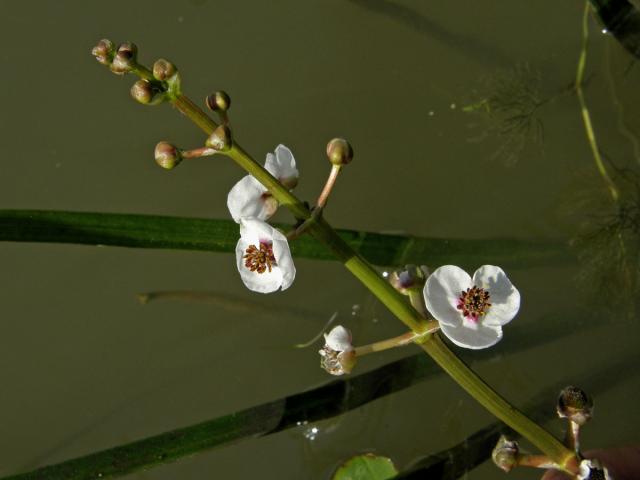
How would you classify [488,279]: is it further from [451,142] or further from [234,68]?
[234,68]

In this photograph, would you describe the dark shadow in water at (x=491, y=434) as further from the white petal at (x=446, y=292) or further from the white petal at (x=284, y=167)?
the white petal at (x=284, y=167)

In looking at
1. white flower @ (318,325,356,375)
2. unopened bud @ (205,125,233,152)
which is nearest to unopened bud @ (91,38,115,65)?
unopened bud @ (205,125,233,152)

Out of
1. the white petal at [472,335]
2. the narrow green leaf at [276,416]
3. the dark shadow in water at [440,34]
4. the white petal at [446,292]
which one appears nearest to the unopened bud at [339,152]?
the white petal at [446,292]

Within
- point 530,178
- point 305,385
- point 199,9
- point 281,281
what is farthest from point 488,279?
point 199,9

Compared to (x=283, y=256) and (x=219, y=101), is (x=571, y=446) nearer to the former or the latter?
(x=283, y=256)

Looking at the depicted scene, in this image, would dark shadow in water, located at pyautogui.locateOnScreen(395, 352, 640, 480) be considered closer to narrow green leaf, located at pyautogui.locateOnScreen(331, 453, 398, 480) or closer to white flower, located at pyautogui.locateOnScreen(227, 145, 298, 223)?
narrow green leaf, located at pyautogui.locateOnScreen(331, 453, 398, 480)

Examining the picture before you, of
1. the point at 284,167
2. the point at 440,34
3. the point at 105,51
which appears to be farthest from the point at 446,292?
the point at 440,34
